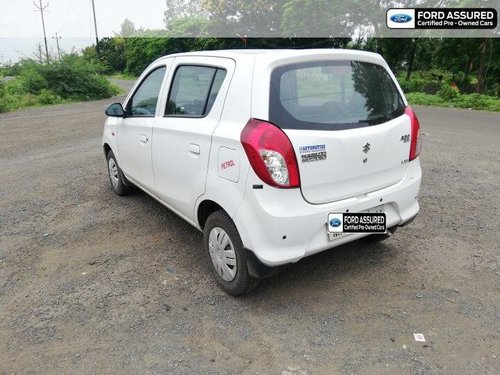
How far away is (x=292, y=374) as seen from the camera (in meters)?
2.36

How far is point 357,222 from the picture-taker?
287 cm

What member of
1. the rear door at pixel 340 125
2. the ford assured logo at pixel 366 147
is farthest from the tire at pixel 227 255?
the ford assured logo at pixel 366 147

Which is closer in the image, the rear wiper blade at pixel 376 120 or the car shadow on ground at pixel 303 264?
the rear wiper blade at pixel 376 120

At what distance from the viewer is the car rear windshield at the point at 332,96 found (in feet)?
8.80

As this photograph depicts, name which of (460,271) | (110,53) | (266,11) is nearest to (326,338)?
(460,271)

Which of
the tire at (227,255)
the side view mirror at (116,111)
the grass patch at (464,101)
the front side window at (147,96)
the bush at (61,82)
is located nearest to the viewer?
the tire at (227,255)

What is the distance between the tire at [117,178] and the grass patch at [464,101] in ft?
41.8

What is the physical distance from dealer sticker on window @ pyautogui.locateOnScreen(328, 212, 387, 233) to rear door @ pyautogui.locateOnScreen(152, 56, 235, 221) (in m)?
1.00

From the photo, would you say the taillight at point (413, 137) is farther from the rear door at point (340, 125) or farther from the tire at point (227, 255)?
the tire at point (227, 255)

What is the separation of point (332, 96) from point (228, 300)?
168 cm

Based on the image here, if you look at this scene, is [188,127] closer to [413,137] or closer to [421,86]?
[413,137]

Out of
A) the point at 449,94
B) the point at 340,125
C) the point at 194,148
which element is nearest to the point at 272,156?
the point at 340,125

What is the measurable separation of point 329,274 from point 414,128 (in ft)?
4.48

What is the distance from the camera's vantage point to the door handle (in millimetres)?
3096
